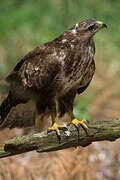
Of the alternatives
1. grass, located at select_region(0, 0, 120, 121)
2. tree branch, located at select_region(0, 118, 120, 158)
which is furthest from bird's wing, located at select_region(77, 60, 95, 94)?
grass, located at select_region(0, 0, 120, 121)

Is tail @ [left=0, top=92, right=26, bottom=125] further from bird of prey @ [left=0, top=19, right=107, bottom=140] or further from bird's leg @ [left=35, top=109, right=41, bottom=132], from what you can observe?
bird's leg @ [left=35, top=109, right=41, bottom=132]

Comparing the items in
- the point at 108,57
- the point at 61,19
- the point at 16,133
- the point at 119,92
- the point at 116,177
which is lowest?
the point at 116,177

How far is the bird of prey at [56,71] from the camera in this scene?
16.3ft

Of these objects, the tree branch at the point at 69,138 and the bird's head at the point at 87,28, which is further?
the bird's head at the point at 87,28

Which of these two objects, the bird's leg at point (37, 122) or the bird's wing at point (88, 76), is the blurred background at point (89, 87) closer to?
the bird's leg at point (37, 122)

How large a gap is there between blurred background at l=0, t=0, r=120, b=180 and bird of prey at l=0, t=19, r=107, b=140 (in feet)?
Answer: 1.25

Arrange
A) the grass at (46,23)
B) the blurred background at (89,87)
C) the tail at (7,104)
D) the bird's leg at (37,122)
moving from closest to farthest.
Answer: the tail at (7,104), the bird's leg at (37,122), the blurred background at (89,87), the grass at (46,23)

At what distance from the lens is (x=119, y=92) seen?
29.7 ft

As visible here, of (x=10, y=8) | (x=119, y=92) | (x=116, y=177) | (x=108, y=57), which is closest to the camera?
(x=116, y=177)

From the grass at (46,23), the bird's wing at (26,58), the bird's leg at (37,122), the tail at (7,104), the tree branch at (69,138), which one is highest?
the grass at (46,23)

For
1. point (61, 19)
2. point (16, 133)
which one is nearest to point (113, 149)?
point (16, 133)

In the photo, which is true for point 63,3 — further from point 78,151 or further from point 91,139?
point 91,139

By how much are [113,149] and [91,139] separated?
221 cm

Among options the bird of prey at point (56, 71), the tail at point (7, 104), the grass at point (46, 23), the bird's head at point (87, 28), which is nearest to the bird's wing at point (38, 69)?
the bird of prey at point (56, 71)
